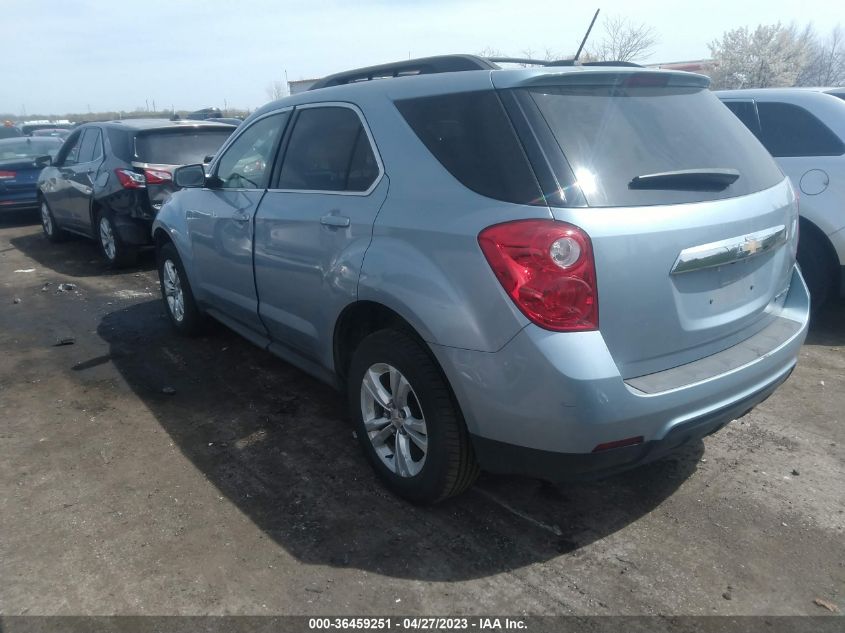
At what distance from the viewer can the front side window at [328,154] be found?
3133 mm

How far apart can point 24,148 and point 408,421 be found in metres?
12.8

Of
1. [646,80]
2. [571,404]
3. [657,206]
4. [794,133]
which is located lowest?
[571,404]

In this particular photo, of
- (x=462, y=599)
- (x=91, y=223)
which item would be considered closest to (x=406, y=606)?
(x=462, y=599)

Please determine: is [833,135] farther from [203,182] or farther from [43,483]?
[43,483]

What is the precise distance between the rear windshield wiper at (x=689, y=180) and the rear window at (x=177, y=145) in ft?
20.6

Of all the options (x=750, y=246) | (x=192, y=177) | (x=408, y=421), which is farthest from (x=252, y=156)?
(x=750, y=246)

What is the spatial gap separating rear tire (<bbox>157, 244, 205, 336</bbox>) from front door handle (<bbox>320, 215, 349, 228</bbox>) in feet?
7.24

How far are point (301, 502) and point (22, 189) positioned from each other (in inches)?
431

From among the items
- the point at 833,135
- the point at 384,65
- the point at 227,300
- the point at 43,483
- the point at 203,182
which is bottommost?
the point at 43,483

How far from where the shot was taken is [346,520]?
2938 mm

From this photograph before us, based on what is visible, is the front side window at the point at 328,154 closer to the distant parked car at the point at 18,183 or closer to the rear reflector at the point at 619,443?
the rear reflector at the point at 619,443

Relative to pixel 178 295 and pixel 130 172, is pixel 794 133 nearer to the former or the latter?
pixel 178 295

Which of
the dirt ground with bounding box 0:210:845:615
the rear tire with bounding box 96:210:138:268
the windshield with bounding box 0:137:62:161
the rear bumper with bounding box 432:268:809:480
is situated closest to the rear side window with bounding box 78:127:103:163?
the rear tire with bounding box 96:210:138:268

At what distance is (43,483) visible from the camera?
10.9 ft
